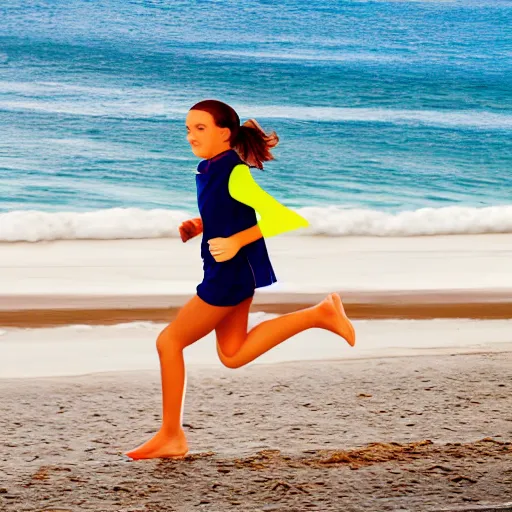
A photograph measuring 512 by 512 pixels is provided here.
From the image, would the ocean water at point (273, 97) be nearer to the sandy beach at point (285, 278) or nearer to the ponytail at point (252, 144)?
the sandy beach at point (285, 278)

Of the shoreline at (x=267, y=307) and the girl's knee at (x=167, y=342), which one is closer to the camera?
the girl's knee at (x=167, y=342)

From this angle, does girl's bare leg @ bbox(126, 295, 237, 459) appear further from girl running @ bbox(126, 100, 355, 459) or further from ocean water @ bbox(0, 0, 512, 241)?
ocean water @ bbox(0, 0, 512, 241)

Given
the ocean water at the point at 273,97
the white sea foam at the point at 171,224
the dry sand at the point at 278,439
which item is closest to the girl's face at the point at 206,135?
the dry sand at the point at 278,439

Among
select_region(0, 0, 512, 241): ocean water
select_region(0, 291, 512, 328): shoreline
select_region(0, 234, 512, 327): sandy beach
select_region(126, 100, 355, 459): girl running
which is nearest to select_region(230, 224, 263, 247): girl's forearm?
select_region(126, 100, 355, 459): girl running

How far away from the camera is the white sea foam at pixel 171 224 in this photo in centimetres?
1414

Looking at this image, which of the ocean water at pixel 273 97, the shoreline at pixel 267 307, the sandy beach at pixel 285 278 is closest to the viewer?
the shoreline at pixel 267 307

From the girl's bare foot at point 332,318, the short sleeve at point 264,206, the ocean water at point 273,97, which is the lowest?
the girl's bare foot at point 332,318

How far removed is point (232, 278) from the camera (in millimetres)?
4316

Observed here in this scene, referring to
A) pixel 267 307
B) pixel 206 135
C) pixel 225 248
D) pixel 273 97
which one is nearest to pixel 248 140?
pixel 206 135

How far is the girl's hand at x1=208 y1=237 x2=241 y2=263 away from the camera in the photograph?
A: 4207mm

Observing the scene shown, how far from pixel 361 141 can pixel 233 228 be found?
93.2 feet

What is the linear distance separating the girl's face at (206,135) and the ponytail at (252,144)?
43mm

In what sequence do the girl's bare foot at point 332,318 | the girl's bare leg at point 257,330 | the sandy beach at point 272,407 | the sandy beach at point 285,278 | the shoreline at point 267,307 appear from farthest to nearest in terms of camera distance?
the sandy beach at point 285,278, the shoreline at point 267,307, the girl's bare foot at point 332,318, the girl's bare leg at point 257,330, the sandy beach at point 272,407

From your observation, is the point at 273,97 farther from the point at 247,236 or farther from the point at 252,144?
the point at 247,236
